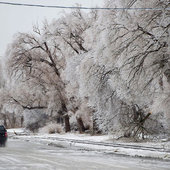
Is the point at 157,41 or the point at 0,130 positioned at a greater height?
the point at 157,41

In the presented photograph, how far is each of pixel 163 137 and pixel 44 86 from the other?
19.1 meters

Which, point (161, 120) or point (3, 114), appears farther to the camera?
point (3, 114)

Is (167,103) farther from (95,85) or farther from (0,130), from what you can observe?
(0,130)

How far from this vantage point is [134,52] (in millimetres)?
→ 17109

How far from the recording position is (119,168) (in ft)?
33.6

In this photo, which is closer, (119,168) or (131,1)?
(119,168)

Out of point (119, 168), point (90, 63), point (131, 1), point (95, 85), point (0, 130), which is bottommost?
point (119, 168)

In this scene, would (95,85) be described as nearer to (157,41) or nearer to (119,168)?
(157,41)

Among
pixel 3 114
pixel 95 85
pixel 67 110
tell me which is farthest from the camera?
pixel 3 114

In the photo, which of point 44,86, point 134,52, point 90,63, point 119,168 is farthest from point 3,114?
point 119,168

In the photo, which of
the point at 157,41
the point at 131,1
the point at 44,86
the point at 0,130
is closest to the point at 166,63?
the point at 157,41

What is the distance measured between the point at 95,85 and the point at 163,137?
20.0 ft

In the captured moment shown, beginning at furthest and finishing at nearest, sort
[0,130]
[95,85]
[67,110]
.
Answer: [67,110] → [95,85] → [0,130]

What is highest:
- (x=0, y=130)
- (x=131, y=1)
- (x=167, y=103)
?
(x=131, y=1)
